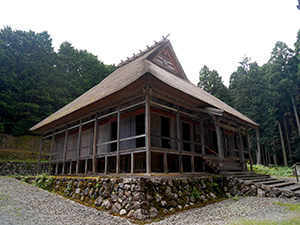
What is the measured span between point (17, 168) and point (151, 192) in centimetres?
1815

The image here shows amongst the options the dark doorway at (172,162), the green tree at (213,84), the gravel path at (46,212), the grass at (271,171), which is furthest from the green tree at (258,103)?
the gravel path at (46,212)

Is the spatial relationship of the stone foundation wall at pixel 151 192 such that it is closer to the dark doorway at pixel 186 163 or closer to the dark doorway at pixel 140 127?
the dark doorway at pixel 186 163

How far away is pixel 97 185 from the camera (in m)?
8.16

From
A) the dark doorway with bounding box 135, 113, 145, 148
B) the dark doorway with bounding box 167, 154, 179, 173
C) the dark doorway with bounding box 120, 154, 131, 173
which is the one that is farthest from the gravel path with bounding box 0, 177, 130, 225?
the dark doorway with bounding box 167, 154, 179, 173

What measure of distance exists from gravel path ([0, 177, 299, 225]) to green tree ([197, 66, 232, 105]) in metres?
28.6

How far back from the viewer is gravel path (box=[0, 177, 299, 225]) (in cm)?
600

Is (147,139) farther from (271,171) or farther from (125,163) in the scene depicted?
(271,171)

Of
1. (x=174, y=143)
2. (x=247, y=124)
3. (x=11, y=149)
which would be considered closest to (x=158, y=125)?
(x=174, y=143)

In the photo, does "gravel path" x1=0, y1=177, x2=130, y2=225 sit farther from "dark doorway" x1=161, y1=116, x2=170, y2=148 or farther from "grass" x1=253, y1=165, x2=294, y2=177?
"grass" x1=253, y1=165, x2=294, y2=177

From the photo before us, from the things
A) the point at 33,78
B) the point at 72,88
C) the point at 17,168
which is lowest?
the point at 17,168

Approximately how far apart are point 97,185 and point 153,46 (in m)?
11.5

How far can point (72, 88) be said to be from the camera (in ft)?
105

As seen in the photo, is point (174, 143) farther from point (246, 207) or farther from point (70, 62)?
point (70, 62)

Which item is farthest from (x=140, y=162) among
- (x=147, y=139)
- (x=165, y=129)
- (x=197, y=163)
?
(x=197, y=163)
